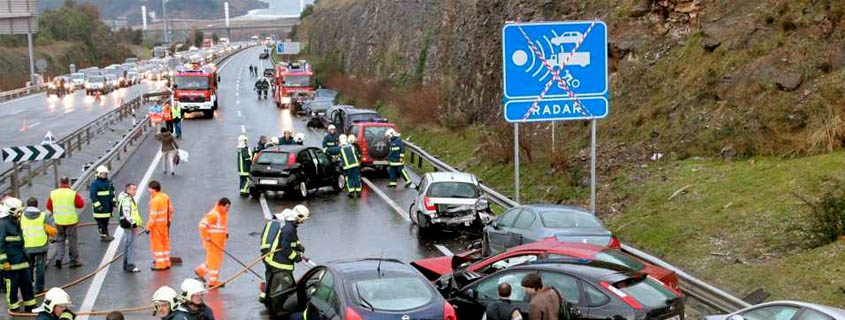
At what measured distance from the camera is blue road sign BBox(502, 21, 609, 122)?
17438mm

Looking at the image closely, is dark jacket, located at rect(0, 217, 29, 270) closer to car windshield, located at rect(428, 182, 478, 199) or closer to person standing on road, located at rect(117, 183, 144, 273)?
person standing on road, located at rect(117, 183, 144, 273)

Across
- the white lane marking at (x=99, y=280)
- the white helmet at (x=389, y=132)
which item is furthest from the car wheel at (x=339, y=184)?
the white lane marking at (x=99, y=280)

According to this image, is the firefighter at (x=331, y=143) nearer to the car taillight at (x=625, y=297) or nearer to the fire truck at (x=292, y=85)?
the car taillight at (x=625, y=297)

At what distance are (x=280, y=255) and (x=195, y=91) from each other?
131ft

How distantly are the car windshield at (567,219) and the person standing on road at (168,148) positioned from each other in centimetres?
1625

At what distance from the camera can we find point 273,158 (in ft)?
81.0

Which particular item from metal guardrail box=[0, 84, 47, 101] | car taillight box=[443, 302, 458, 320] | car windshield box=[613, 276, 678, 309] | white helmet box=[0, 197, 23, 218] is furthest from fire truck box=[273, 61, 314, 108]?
car windshield box=[613, 276, 678, 309]

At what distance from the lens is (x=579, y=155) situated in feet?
76.8

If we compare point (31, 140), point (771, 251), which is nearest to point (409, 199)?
point (771, 251)

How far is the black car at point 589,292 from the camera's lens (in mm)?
9875

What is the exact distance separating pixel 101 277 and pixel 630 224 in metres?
9.63

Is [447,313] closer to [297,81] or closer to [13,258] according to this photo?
[13,258]

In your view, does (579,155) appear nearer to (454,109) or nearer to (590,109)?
(590,109)

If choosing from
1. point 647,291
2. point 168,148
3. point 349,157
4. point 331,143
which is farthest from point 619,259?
point 168,148
